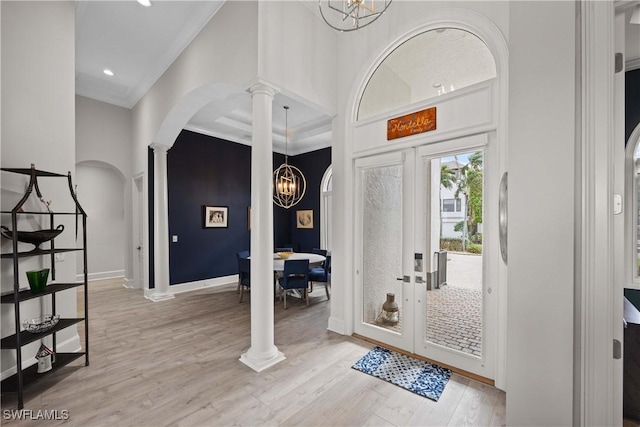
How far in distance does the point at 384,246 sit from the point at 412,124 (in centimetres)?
→ 141

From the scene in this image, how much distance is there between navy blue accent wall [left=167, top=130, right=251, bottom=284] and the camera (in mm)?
5742

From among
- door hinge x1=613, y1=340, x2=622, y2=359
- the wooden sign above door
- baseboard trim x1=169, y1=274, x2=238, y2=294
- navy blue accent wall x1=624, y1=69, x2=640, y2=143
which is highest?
navy blue accent wall x1=624, y1=69, x2=640, y2=143

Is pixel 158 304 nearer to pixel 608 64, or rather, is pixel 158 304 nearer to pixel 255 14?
pixel 255 14

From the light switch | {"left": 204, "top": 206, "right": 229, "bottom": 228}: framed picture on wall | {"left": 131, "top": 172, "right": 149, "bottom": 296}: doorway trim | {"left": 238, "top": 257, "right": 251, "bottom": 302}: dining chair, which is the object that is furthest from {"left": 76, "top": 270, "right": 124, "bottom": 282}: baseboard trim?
the light switch

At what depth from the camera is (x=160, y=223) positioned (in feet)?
17.1

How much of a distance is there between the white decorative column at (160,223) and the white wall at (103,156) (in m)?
1.10

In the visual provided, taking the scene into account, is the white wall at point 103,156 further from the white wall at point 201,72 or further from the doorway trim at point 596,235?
the doorway trim at point 596,235

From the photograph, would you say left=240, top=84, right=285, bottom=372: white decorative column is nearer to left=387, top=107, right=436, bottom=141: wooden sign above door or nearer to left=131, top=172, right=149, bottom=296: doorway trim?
left=387, top=107, right=436, bottom=141: wooden sign above door

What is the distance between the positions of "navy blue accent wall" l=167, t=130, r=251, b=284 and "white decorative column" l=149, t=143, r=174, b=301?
1.20 ft

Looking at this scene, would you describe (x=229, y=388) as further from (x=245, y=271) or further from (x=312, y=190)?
(x=312, y=190)

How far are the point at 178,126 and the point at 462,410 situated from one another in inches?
213

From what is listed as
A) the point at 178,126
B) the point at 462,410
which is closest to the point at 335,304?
the point at 462,410

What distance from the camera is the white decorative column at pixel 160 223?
5.16 meters

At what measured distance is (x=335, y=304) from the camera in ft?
11.7
